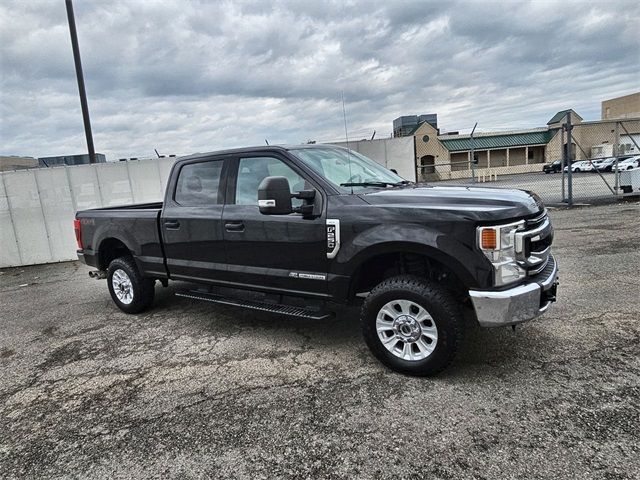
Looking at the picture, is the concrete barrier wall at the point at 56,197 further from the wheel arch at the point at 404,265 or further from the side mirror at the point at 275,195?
the wheel arch at the point at 404,265

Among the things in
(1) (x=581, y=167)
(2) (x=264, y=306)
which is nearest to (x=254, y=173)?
(2) (x=264, y=306)

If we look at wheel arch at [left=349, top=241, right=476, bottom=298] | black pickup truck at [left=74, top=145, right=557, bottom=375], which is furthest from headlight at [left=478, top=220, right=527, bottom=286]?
wheel arch at [left=349, top=241, right=476, bottom=298]

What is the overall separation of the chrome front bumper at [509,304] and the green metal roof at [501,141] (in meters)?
48.2

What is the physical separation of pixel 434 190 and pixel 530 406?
1847 mm

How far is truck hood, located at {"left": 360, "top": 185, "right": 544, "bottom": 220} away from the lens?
3178 mm

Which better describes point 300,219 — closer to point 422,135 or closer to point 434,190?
point 434,190

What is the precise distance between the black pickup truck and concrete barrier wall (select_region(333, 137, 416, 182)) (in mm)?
6329

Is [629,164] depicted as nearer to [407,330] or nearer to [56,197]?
[56,197]

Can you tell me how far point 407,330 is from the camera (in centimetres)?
349

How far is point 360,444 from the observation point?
273 cm

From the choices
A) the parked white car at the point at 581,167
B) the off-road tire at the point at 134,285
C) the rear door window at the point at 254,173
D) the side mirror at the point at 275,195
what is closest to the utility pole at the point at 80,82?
the off-road tire at the point at 134,285

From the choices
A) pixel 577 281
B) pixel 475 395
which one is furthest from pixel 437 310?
pixel 577 281

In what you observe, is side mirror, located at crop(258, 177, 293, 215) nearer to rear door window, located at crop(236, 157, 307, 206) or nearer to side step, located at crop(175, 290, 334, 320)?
rear door window, located at crop(236, 157, 307, 206)

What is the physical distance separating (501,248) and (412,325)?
2.90ft
